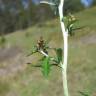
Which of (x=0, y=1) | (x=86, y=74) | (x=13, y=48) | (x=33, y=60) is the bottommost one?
(x=86, y=74)

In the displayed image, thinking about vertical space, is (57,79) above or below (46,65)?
above

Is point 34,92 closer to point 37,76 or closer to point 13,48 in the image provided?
point 37,76

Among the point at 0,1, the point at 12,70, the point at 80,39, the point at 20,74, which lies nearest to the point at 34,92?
the point at 20,74

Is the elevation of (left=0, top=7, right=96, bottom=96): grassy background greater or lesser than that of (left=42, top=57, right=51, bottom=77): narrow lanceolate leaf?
greater

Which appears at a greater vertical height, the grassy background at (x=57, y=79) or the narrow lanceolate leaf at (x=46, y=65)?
the grassy background at (x=57, y=79)

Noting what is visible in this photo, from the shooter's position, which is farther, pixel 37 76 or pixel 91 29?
pixel 91 29

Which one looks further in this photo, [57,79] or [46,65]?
[57,79]

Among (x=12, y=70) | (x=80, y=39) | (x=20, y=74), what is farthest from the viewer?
(x=80, y=39)

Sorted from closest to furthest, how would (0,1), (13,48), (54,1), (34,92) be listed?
(54,1), (34,92), (13,48), (0,1)

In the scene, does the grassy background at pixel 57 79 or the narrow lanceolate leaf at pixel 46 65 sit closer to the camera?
the narrow lanceolate leaf at pixel 46 65

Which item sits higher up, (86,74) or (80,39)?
(80,39)

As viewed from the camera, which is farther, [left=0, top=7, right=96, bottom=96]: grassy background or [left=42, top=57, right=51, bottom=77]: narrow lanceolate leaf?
[left=0, top=7, right=96, bottom=96]: grassy background
